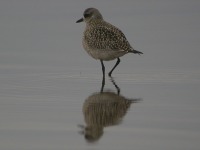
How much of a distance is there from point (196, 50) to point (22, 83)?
13.3 ft

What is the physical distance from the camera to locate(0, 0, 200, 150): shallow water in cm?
776

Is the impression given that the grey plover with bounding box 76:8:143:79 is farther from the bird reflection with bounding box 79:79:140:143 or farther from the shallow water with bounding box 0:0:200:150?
the bird reflection with bounding box 79:79:140:143

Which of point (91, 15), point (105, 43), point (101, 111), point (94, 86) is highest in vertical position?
point (91, 15)

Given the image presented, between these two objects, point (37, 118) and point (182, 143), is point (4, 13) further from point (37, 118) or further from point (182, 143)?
point (182, 143)

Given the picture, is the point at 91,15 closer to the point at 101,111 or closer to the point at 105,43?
the point at 105,43

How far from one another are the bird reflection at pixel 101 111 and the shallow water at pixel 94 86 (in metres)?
0.01

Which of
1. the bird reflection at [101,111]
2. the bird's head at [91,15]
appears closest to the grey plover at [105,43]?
the bird's head at [91,15]

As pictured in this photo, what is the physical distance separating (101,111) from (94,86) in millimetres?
1919

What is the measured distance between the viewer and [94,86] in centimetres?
1071

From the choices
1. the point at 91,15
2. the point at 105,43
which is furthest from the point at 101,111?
the point at 91,15

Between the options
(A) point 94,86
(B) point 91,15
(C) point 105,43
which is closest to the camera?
(A) point 94,86

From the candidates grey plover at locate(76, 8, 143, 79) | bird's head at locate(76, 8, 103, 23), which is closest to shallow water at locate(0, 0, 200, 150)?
grey plover at locate(76, 8, 143, 79)

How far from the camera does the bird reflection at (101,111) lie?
7.93 meters

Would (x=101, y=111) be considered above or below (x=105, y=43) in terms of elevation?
below
